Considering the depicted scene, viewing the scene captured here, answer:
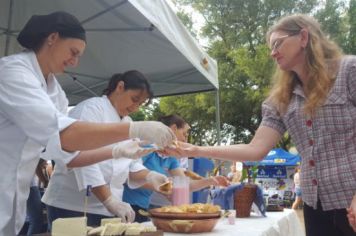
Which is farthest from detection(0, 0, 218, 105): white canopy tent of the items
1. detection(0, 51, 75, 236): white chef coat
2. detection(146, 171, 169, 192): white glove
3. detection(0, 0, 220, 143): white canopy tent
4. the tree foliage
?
the tree foliage

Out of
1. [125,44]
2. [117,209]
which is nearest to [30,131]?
[117,209]

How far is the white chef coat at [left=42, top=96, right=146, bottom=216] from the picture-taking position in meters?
2.13

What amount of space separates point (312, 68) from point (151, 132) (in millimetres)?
701

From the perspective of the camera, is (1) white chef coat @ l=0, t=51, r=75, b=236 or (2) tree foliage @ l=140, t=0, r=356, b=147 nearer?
(1) white chef coat @ l=0, t=51, r=75, b=236

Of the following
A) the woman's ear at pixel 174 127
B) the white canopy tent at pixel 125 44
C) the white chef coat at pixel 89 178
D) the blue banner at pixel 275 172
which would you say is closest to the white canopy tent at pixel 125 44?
the white canopy tent at pixel 125 44

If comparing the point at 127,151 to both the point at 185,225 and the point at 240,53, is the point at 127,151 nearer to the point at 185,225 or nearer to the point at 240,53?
the point at 185,225

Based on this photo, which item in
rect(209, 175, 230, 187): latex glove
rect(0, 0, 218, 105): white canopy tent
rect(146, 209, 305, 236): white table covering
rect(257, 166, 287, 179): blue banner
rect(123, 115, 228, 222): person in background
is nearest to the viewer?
rect(146, 209, 305, 236): white table covering

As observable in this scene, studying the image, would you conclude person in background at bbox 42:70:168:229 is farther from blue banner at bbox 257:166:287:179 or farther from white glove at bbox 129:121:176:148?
blue banner at bbox 257:166:287:179

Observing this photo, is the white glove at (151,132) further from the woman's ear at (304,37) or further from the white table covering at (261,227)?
the woman's ear at (304,37)

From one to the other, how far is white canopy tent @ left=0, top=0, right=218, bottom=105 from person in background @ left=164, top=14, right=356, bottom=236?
0.90 metres

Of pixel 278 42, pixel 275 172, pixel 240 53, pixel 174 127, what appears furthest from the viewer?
pixel 240 53

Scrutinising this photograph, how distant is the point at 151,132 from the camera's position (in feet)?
5.41

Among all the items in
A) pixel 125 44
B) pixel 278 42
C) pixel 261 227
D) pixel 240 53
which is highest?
pixel 240 53

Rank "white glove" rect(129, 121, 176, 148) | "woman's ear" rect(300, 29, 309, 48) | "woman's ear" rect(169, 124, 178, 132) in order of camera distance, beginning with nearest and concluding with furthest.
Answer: "white glove" rect(129, 121, 176, 148), "woman's ear" rect(300, 29, 309, 48), "woman's ear" rect(169, 124, 178, 132)
